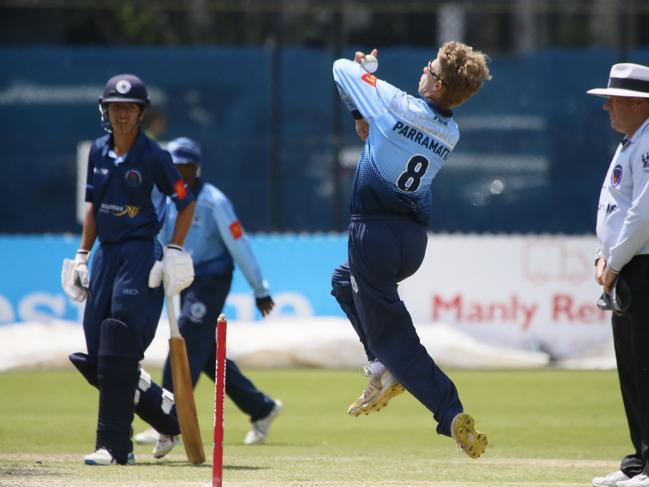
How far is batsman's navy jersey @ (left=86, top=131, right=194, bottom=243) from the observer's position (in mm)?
8477

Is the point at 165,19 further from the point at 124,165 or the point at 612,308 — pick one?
the point at 612,308

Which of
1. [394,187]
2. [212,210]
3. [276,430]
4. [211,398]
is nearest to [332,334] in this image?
[211,398]

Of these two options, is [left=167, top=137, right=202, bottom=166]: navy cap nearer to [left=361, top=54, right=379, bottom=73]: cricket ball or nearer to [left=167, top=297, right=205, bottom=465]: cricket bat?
[left=167, top=297, right=205, bottom=465]: cricket bat

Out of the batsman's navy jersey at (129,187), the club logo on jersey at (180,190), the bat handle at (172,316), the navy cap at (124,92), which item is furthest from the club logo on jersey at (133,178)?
the bat handle at (172,316)

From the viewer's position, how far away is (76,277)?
8578 millimetres

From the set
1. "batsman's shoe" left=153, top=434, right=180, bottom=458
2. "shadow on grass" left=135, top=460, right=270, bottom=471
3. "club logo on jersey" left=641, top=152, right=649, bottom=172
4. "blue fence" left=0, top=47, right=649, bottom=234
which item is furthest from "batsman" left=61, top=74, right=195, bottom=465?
"blue fence" left=0, top=47, right=649, bottom=234

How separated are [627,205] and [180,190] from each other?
279 centimetres

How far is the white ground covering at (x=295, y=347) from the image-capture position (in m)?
14.8

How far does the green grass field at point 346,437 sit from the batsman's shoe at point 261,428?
118 mm

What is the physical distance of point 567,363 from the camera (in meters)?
15.1

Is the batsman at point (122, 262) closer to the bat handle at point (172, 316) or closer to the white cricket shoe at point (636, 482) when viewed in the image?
the bat handle at point (172, 316)

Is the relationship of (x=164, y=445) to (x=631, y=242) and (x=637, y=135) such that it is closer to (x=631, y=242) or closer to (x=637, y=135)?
(x=631, y=242)

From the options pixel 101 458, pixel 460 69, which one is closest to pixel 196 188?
pixel 101 458

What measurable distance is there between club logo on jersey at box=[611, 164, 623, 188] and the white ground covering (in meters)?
7.49
